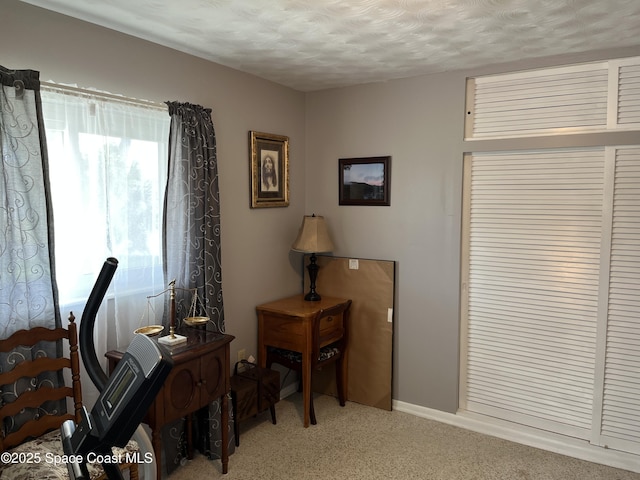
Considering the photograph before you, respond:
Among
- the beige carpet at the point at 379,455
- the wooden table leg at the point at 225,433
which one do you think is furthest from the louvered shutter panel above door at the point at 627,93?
the wooden table leg at the point at 225,433

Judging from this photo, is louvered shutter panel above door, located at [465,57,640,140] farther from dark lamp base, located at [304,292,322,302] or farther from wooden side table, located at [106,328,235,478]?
wooden side table, located at [106,328,235,478]

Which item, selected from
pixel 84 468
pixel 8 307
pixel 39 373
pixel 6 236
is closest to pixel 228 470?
pixel 39 373

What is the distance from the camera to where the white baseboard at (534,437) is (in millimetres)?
2805

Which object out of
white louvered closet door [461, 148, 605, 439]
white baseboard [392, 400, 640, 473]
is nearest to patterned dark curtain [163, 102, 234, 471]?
white baseboard [392, 400, 640, 473]

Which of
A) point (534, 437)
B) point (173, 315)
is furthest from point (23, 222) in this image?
point (534, 437)

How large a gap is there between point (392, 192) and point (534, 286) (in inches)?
46.9

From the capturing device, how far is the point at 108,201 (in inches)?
95.2

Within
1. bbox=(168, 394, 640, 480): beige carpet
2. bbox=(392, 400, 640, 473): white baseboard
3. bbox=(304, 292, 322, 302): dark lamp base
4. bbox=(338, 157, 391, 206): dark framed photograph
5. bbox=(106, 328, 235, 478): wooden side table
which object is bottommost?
bbox=(168, 394, 640, 480): beige carpet

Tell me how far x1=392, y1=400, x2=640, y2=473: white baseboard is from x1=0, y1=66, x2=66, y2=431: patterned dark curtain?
256 cm

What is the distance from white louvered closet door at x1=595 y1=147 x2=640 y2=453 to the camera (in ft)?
8.96

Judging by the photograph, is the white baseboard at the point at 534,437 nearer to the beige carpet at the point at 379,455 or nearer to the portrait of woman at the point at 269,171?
the beige carpet at the point at 379,455

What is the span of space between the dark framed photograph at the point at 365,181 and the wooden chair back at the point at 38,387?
2.22m

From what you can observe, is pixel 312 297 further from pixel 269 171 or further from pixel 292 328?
pixel 269 171

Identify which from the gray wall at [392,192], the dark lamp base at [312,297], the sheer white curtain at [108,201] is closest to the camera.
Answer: the sheer white curtain at [108,201]
